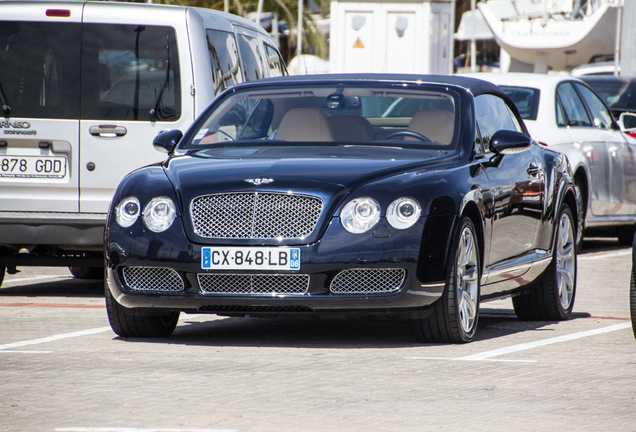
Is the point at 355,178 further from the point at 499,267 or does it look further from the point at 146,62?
the point at 146,62

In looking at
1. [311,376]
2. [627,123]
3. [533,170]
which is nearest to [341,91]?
[533,170]

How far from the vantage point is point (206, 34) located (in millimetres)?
9617

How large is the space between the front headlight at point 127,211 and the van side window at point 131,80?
244 centimetres

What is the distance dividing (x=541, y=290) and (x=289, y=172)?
2.41 m

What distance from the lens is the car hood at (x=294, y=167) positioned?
6.69m

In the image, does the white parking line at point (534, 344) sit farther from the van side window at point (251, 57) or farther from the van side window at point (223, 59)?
the van side window at point (251, 57)

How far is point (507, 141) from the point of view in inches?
301

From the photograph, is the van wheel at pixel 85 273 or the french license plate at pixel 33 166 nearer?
the french license plate at pixel 33 166

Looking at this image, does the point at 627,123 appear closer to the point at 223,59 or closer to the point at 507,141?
the point at 223,59

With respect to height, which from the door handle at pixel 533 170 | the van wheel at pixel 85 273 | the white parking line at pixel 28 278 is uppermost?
the door handle at pixel 533 170

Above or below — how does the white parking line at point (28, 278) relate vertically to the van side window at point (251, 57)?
below

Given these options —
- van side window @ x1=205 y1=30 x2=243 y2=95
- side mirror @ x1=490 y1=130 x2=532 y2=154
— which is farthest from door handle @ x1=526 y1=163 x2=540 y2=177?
van side window @ x1=205 y1=30 x2=243 y2=95

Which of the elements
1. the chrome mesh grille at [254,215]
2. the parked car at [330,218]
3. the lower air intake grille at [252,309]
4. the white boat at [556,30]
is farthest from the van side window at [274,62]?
the white boat at [556,30]

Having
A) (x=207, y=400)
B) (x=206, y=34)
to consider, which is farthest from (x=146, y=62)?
(x=207, y=400)
